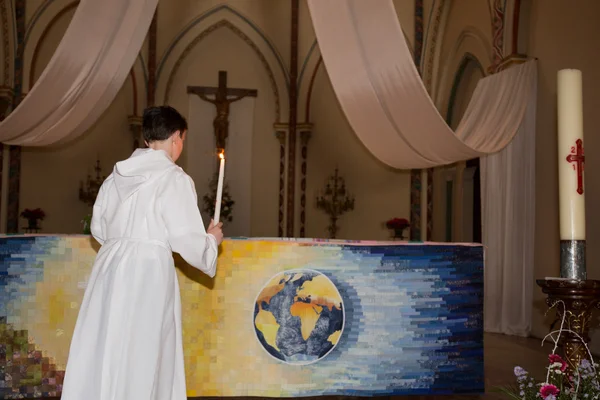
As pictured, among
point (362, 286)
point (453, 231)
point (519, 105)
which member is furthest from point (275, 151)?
point (362, 286)

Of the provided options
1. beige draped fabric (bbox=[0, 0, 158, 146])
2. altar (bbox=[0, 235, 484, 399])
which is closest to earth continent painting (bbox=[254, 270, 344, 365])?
Result: altar (bbox=[0, 235, 484, 399])

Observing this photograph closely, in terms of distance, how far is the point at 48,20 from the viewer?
400 inches

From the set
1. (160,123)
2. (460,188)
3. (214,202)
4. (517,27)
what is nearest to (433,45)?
(460,188)

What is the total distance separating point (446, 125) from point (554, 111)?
278cm

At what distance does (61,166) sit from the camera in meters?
10.3

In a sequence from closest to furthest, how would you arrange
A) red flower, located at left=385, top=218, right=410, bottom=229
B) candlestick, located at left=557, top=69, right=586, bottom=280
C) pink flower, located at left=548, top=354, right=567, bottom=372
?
pink flower, located at left=548, top=354, right=567, bottom=372, candlestick, located at left=557, top=69, right=586, bottom=280, red flower, located at left=385, top=218, right=410, bottom=229

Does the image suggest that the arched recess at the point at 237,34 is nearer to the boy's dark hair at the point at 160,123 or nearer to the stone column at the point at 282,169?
the stone column at the point at 282,169

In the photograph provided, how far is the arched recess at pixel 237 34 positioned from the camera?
1207cm

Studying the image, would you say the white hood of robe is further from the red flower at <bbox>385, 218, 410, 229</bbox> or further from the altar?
the red flower at <bbox>385, 218, 410, 229</bbox>

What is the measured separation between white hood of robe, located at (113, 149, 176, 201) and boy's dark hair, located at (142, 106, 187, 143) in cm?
7

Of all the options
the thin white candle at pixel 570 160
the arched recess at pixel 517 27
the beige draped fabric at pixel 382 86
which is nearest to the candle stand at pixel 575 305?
the thin white candle at pixel 570 160

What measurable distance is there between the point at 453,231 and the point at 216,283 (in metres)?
6.47

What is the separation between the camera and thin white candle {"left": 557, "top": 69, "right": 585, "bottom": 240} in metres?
2.17

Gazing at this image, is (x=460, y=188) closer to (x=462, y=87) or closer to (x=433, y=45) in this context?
(x=462, y=87)
